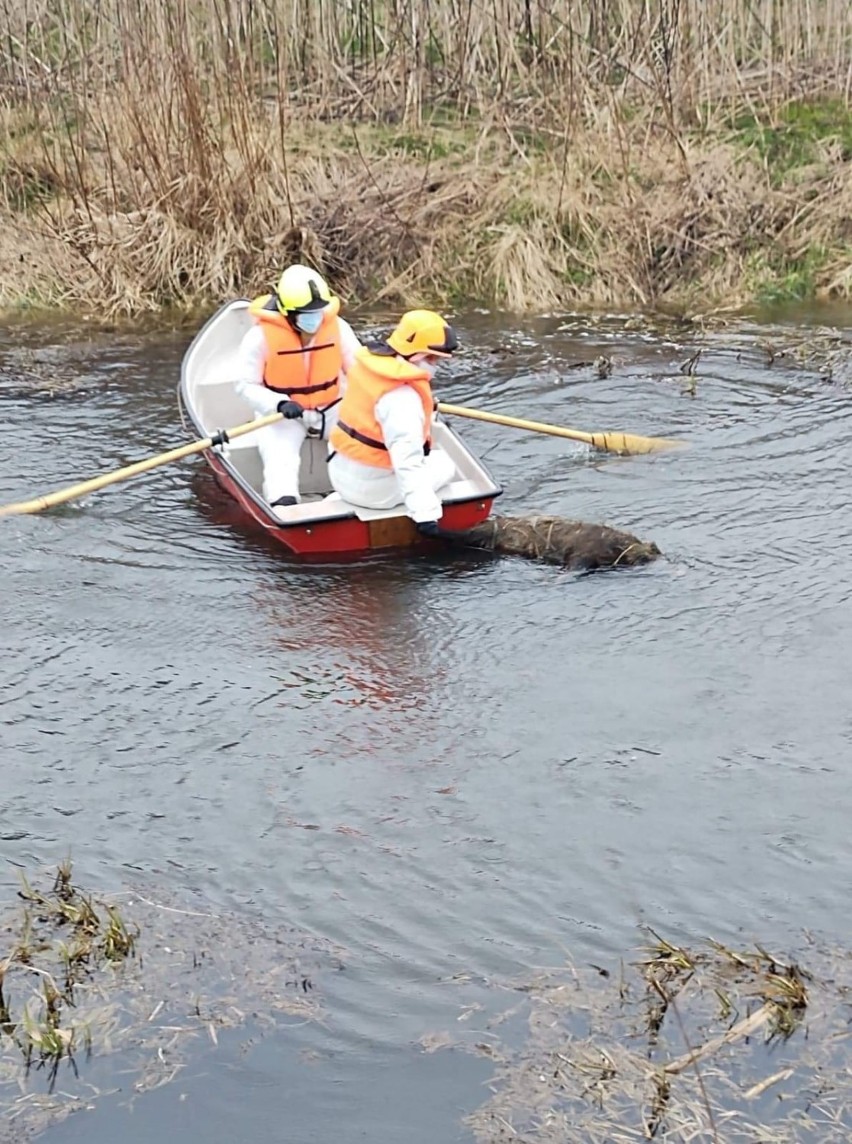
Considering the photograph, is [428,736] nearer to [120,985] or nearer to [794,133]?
[120,985]

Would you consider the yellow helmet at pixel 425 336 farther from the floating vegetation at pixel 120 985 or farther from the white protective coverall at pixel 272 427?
the floating vegetation at pixel 120 985

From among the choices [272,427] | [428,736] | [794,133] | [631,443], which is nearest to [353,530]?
[272,427]

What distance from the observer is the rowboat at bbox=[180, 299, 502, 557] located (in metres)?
8.85

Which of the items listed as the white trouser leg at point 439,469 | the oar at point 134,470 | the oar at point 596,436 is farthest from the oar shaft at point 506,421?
the oar at point 134,470

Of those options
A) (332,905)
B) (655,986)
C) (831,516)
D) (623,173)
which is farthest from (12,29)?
(655,986)

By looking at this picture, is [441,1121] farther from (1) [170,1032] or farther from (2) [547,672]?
(2) [547,672]

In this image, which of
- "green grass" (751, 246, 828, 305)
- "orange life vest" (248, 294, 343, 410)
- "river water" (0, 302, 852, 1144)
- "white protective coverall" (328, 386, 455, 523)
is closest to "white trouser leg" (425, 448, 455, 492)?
"white protective coverall" (328, 386, 455, 523)

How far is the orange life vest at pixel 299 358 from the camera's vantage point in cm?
974

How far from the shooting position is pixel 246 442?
10.3 meters

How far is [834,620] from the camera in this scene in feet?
26.3

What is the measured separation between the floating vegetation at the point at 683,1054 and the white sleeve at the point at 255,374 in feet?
17.5

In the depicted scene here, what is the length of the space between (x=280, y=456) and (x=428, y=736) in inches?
122

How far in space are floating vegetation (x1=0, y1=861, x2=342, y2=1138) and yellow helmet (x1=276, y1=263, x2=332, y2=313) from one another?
4722 millimetres

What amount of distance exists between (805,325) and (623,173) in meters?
2.56
